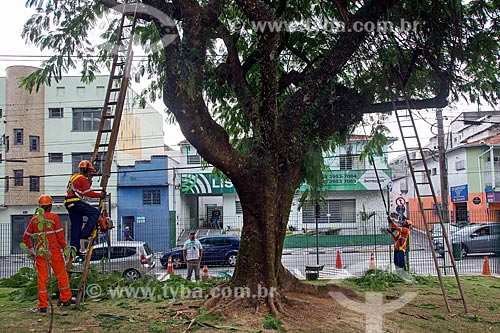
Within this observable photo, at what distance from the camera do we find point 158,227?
866 inches

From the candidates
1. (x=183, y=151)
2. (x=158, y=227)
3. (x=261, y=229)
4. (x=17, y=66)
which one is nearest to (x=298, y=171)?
(x=261, y=229)

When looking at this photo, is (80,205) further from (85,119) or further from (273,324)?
(85,119)

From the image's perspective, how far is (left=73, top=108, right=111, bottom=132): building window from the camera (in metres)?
34.8

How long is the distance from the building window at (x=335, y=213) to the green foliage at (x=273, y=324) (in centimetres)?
1088

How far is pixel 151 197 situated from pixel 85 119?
7.30m

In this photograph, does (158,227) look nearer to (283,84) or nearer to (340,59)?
(283,84)

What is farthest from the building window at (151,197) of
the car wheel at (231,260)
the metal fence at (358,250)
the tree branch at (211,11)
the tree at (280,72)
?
the tree branch at (211,11)

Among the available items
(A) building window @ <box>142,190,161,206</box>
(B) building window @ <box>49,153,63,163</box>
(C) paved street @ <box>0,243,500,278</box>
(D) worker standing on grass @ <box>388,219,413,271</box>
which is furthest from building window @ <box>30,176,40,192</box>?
(D) worker standing on grass @ <box>388,219,413,271</box>

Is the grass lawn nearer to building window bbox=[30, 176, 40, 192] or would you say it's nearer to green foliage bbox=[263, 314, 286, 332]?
green foliage bbox=[263, 314, 286, 332]

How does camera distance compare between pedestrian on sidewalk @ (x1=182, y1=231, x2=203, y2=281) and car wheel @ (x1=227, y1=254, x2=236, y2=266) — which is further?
car wheel @ (x1=227, y1=254, x2=236, y2=266)

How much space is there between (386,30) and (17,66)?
100 feet

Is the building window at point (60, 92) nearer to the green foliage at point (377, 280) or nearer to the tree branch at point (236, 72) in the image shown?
the tree branch at point (236, 72)

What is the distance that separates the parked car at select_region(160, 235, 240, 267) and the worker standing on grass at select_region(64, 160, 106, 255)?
1252 centimetres

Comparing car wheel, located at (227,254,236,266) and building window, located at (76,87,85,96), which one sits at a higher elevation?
building window, located at (76,87,85,96)
